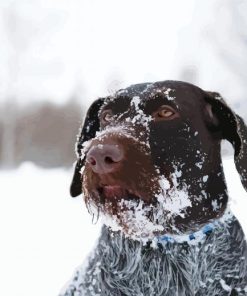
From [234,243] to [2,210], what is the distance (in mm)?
9317

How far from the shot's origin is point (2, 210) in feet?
40.0

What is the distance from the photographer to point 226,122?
143 inches

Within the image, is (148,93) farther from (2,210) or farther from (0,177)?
(0,177)

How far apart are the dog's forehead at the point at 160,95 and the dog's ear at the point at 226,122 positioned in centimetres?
9

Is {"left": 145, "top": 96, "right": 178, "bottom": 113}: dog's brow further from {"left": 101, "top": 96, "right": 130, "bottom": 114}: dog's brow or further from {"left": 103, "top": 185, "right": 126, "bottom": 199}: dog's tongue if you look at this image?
{"left": 103, "top": 185, "right": 126, "bottom": 199}: dog's tongue

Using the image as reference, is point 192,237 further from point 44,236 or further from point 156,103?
point 44,236

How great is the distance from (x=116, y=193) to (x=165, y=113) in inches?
26.1

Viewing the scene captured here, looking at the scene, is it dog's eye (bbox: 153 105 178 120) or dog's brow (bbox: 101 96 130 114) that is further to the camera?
dog's brow (bbox: 101 96 130 114)

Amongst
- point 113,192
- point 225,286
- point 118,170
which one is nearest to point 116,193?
point 113,192

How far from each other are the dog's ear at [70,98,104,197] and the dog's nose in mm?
1023

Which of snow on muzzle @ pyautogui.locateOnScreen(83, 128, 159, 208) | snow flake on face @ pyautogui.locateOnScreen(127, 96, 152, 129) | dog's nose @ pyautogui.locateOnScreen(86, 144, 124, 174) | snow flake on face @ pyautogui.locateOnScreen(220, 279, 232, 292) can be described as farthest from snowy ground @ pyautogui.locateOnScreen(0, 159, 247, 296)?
dog's nose @ pyautogui.locateOnScreen(86, 144, 124, 174)

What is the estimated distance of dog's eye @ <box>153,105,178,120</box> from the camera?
11.1 ft

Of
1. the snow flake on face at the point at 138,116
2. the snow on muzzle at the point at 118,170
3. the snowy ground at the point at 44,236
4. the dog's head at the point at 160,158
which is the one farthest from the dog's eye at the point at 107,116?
the snowy ground at the point at 44,236

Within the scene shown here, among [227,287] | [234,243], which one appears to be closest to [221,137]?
[234,243]
